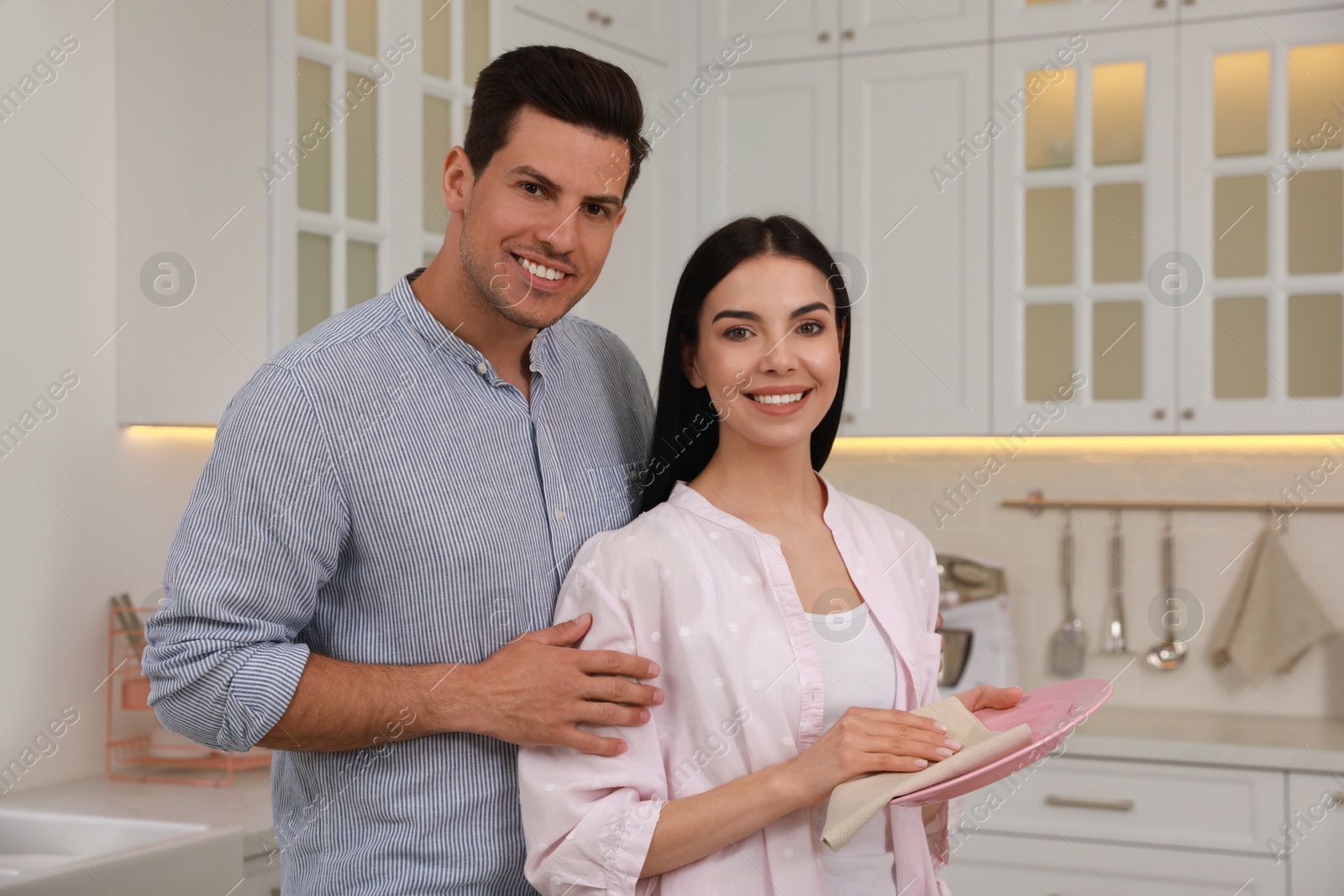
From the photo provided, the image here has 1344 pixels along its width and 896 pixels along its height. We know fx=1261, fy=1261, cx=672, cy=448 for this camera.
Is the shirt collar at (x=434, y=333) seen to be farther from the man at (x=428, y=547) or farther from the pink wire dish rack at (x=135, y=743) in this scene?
the pink wire dish rack at (x=135, y=743)

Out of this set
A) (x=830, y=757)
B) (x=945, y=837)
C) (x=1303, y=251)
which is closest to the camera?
(x=830, y=757)

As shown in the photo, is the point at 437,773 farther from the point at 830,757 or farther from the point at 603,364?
the point at 603,364

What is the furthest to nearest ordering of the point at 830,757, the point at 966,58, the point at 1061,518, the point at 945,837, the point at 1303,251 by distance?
1. the point at 1061,518
2. the point at 966,58
3. the point at 1303,251
4. the point at 945,837
5. the point at 830,757

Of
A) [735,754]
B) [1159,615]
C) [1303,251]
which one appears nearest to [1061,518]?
[1159,615]

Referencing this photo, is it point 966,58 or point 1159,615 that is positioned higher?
point 966,58

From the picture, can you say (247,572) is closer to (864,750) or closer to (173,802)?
(864,750)

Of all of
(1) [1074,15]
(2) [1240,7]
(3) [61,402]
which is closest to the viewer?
(3) [61,402]

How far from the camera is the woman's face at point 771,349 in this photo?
1.36m

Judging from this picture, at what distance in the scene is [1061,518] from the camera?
10.8 feet

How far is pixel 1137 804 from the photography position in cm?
272

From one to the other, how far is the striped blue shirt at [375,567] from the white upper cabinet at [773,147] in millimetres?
1949

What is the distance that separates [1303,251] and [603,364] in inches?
79.1

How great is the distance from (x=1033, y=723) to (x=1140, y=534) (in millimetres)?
2162

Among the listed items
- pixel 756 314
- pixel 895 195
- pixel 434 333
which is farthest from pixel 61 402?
pixel 895 195
